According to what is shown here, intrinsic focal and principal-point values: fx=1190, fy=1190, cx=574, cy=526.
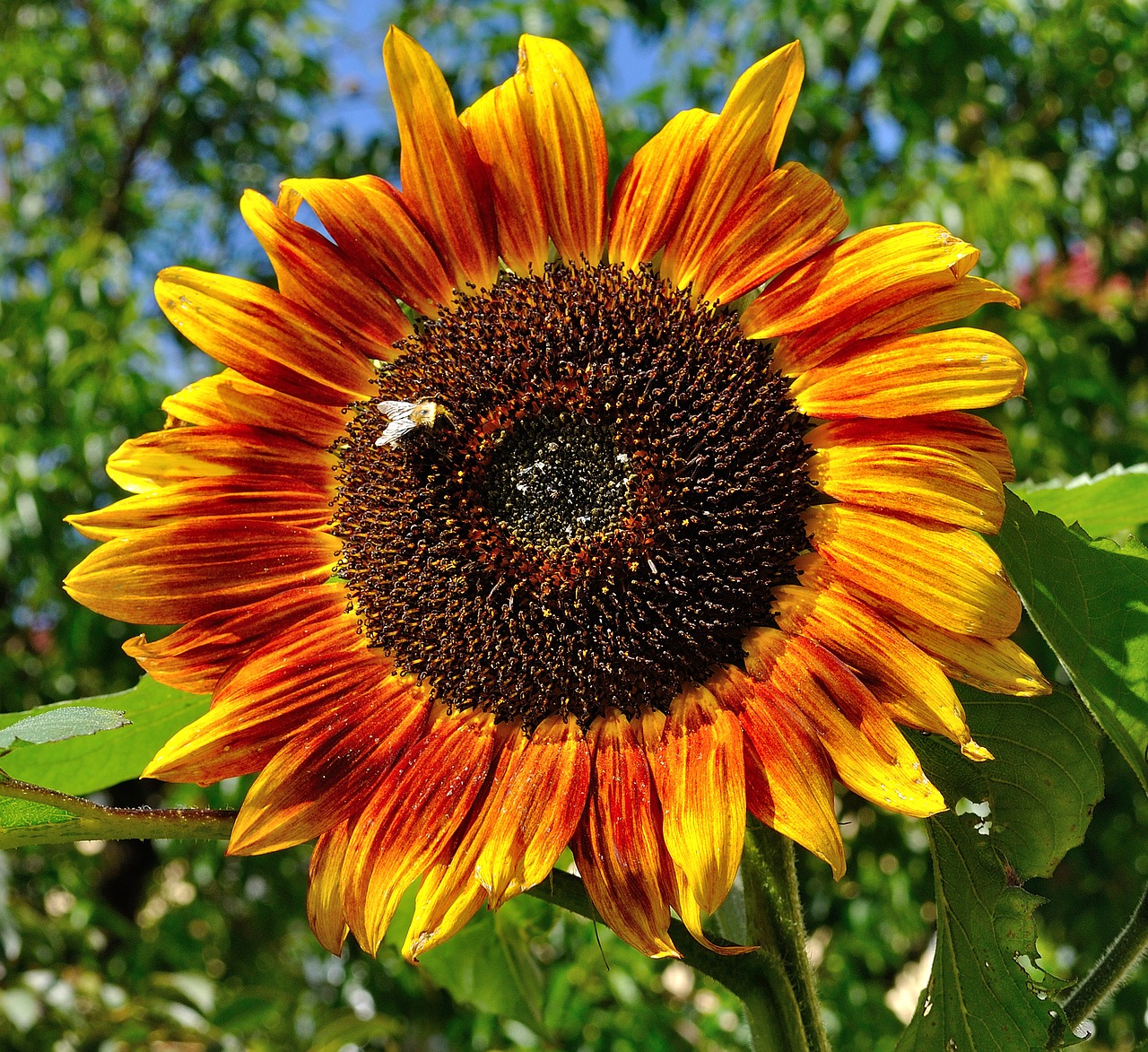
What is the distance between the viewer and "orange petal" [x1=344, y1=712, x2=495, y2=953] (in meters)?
0.72

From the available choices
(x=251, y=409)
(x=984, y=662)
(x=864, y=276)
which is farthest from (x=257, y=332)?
(x=984, y=662)

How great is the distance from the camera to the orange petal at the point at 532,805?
2.26 feet

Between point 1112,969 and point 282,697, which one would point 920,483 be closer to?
point 1112,969

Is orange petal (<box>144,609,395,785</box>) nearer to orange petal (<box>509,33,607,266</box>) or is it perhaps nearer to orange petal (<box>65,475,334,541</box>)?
orange petal (<box>65,475,334,541</box>)

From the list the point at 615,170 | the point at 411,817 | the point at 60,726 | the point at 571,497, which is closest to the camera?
the point at 60,726

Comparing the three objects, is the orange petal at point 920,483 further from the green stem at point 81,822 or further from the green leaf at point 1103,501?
the green stem at point 81,822

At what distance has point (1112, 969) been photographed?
2.34 ft

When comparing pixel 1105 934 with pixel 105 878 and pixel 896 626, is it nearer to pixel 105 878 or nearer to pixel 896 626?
pixel 896 626

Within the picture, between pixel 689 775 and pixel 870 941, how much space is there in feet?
6.21

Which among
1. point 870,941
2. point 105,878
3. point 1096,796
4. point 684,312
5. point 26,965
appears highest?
point 684,312

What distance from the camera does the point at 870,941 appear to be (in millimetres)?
2381

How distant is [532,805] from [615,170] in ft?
5.75

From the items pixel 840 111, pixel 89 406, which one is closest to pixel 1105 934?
pixel 840 111

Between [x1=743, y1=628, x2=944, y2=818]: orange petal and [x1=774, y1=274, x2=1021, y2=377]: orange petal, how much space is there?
183mm
